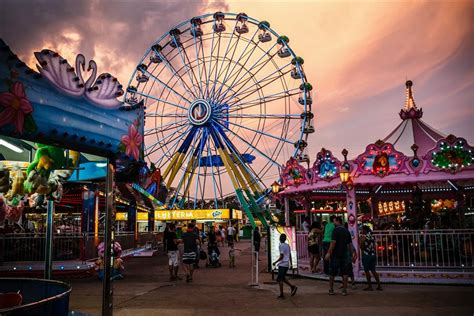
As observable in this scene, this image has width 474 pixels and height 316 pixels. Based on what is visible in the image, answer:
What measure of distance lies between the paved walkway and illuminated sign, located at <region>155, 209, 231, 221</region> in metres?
20.1

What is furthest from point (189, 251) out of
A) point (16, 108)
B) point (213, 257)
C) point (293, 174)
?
point (16, 108)

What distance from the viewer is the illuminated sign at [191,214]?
31.7m

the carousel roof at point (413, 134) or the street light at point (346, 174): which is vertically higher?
the carousel roof at point (413, 134)

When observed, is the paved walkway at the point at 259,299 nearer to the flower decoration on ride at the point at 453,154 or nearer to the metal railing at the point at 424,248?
the metal railing at the point at 424,248

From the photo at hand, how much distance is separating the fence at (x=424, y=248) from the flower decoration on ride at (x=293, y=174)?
3108mm

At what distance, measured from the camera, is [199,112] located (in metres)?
25.3

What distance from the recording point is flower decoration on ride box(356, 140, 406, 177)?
37.1 feet

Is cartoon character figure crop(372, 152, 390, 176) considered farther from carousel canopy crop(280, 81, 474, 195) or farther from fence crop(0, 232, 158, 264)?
fence crop(0, 232, 158, 264)

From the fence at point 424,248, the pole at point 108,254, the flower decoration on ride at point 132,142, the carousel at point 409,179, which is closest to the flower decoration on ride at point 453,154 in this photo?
the carousel at point 409,179

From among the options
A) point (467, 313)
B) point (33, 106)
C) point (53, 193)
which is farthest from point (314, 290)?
point (33, 106)

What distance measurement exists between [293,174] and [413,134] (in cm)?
384

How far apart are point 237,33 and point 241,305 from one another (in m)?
19.6

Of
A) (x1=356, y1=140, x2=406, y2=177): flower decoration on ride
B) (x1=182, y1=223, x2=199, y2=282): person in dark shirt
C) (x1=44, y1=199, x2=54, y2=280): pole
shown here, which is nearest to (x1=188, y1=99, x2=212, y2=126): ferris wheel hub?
(x1=182, y1=223, x2=199, y2=282): person in dark shirt

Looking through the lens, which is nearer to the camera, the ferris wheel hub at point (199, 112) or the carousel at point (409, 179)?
the carousel at point (409, 179)
